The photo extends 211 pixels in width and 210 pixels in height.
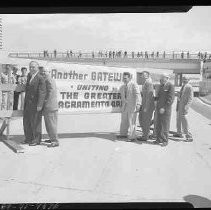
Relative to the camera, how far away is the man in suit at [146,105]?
7395mm

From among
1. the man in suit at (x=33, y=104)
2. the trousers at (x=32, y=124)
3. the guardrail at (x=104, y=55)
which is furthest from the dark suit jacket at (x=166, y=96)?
the trousers at (x=32, y=124)

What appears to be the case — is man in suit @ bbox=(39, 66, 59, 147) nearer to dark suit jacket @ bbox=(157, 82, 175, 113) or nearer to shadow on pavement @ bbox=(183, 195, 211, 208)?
dark suit jacket @ bbox=(157, 82, 175, 113)

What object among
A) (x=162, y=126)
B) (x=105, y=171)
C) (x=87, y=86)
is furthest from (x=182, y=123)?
(x=105, y=171)

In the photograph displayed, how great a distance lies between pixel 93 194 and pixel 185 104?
353 cm

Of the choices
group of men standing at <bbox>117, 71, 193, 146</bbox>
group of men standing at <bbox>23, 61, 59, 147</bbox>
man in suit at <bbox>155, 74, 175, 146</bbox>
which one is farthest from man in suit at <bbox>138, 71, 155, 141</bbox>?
group of men standing at <bbox>23, 61, 59, 147</bbox>

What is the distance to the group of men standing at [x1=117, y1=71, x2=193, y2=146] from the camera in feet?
23.5

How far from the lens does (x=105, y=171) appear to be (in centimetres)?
576

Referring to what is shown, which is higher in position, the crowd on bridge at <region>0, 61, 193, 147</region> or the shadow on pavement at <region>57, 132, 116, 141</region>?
the crowd on bridge at <region>0, 61, 193, 147</region>

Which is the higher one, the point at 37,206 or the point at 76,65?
the point at 76,65

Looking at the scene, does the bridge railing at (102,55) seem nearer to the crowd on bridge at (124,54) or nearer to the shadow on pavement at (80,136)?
the crowd on bridge at (124,54)

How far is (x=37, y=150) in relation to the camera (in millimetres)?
6805

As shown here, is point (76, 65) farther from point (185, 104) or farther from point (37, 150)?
point (185, 104)

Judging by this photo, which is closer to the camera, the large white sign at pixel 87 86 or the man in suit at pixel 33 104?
the man in suit at pixel 33 104

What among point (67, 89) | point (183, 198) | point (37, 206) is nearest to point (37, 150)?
point (67, 89)
